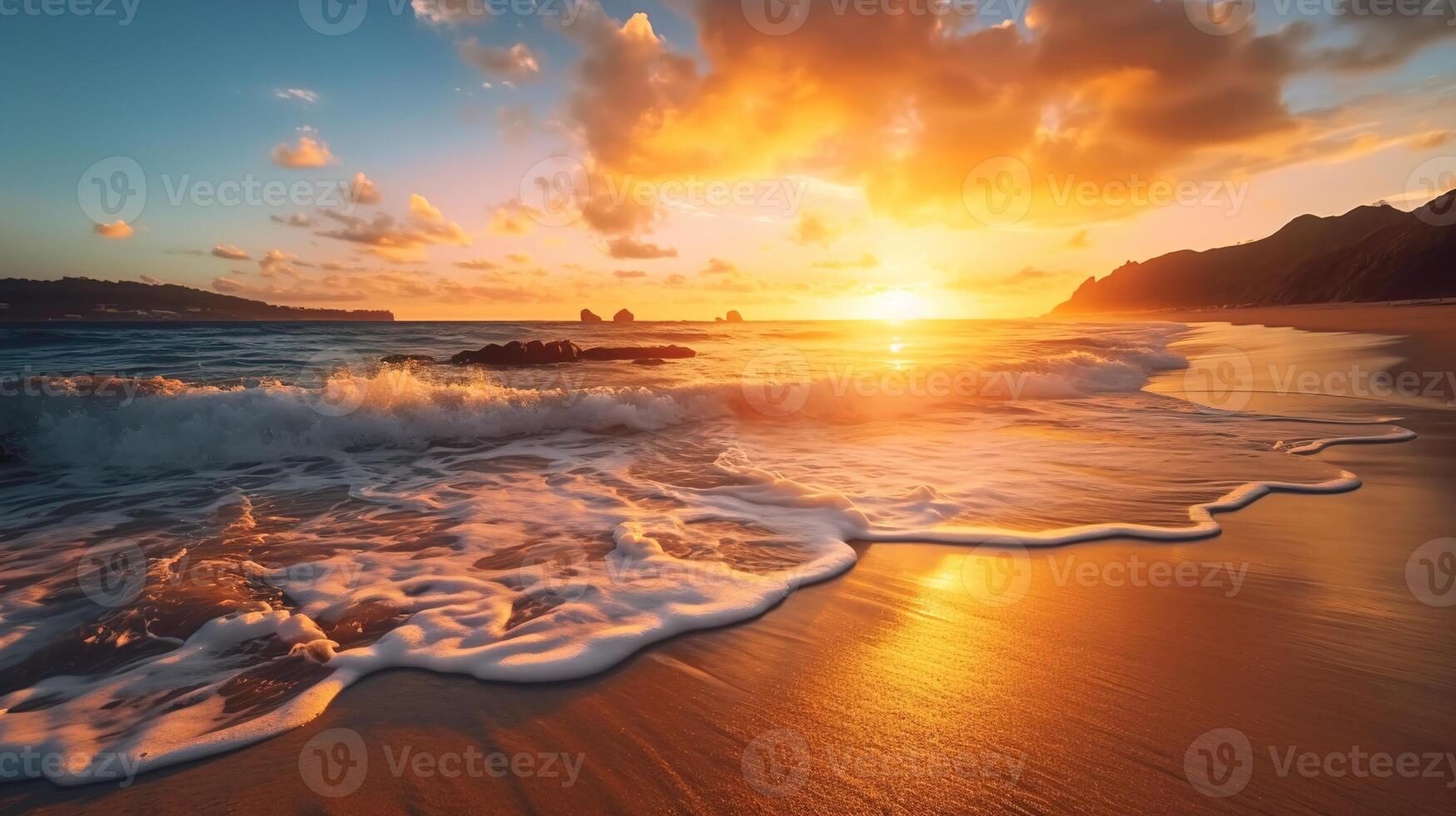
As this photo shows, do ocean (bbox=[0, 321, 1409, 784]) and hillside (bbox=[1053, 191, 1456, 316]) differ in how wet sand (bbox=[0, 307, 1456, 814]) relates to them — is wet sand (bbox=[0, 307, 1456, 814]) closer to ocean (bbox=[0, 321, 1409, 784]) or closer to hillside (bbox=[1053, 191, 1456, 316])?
ocean (bbox=[0, 321, 1409, 784])

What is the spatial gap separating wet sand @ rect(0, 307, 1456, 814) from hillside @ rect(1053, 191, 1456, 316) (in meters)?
84.6

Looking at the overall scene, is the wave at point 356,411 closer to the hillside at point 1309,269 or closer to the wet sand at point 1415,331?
the wet sand at point 1415,331

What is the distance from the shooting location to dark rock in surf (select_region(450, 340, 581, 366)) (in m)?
22.1

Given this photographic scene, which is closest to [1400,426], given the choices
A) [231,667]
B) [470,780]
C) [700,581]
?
[700,581]

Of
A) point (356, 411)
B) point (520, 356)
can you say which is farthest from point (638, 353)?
point (356, 411)

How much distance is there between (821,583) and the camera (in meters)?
4.04

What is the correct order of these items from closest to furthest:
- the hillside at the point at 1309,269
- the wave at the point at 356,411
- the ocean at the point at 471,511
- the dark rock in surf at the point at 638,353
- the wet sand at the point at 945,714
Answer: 1. the wet sand at the point at 945,714
2. the ocean at the point at 471,511
3. the wave at the point at 356,411
4. the dark rock in surf at the point at 638,353
5. the hillside at the point at 1309,269

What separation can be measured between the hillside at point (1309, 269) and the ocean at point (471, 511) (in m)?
76.3

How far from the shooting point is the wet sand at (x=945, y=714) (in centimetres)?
212

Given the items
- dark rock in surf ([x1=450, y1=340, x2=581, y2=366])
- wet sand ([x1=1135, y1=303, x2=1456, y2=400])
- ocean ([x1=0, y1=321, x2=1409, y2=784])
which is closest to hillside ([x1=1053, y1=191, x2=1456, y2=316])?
wet sand ([x1=1135, y1=303, x2=1456, y2=400])

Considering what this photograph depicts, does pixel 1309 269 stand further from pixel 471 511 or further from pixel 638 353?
pixel 471 511

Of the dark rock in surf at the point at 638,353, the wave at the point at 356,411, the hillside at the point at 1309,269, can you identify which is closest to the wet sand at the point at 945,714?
the wave at the point at 356,411

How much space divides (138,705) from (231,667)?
1.18 feet

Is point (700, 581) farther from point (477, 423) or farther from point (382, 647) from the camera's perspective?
point (477, 423)
